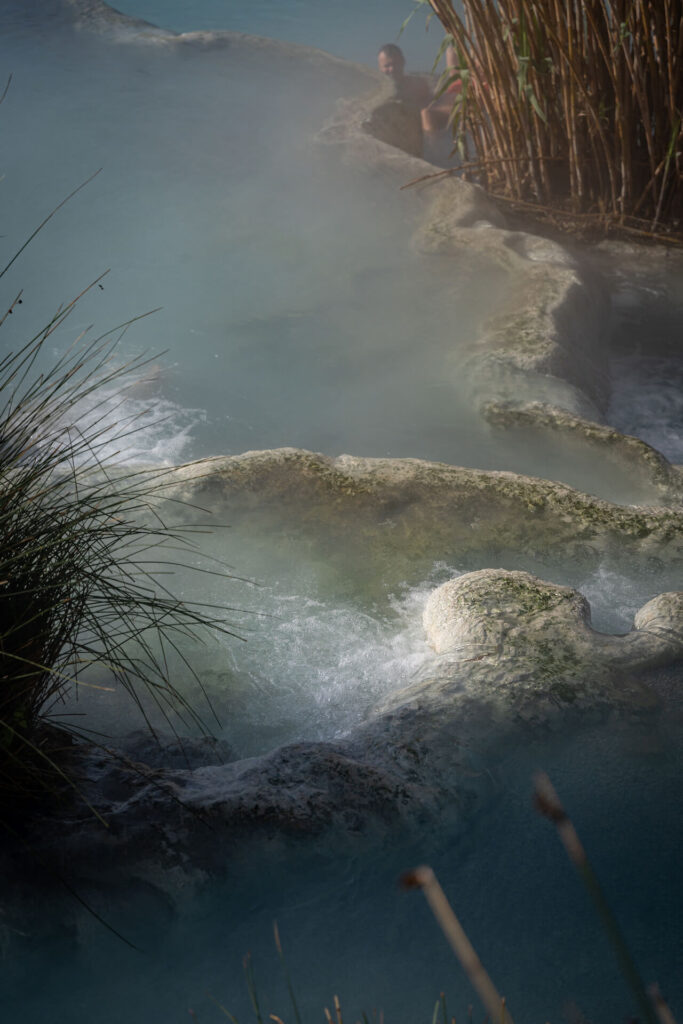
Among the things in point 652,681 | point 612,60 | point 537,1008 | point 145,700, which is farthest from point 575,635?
point 612,60

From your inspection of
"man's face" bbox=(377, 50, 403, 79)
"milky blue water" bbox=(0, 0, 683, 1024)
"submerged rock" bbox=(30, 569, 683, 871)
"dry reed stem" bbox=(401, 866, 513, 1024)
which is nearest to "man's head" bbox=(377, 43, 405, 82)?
"man's face" bbox=(377, 50, 403, 79)

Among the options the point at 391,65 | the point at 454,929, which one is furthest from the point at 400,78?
the point at 454,929

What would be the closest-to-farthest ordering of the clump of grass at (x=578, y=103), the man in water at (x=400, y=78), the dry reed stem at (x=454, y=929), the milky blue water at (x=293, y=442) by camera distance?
the dry reed stem at (x=454, y=929)
the milky blue water at (x=293, y=442)
the clump of grass at (x=578, y=103)
the man in water at (x=400, y=78)

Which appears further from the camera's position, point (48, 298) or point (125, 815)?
point (48, 298)

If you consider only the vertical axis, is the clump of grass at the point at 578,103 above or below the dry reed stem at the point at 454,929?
above

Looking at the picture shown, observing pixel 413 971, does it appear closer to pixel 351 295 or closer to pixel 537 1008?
pixel 537 1008

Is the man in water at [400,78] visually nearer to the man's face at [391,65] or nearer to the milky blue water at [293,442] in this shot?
the man's face at [391,65]

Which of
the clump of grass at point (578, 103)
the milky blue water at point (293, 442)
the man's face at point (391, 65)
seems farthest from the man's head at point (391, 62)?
the clump of grass at point (578, 103)
